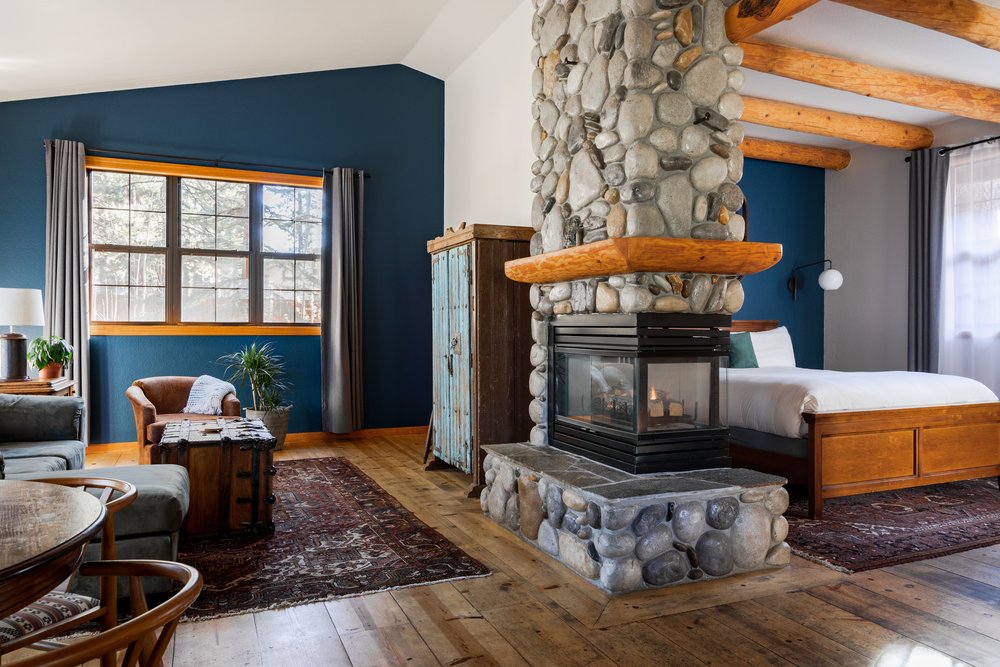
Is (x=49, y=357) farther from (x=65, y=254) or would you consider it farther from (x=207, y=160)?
(x=207, y=160)

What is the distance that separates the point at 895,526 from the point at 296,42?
17.5ft

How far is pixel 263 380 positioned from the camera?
5.88 meters

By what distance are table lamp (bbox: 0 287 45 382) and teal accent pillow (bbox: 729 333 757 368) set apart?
16.8 ft

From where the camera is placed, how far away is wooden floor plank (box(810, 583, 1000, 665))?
2.25m

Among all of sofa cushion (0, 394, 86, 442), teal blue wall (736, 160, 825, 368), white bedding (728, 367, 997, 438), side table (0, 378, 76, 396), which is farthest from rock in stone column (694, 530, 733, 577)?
teal blue wall (736, 160, 825, 368)

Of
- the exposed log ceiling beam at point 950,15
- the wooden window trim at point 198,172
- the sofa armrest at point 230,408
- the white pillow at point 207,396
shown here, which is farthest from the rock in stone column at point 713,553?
the wooden window trim at point 198,172

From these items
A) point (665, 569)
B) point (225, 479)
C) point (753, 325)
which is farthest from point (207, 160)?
point (753, 325)

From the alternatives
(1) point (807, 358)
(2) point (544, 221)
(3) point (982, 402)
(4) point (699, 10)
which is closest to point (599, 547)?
(2) point (544, 221)

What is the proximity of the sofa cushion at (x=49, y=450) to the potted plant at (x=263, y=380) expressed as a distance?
2.06 m

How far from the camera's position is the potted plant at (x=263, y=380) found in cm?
586

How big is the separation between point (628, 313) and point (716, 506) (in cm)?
91

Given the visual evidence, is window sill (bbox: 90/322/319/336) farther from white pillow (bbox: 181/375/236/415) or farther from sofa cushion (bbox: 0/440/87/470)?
sofa cushion (bbox: 0/440/87/470)

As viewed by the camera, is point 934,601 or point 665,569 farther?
point 665,569

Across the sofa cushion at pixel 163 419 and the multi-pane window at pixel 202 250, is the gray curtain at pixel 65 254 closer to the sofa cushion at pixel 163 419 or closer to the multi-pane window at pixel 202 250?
the multi-pane window at pixel 202 250
